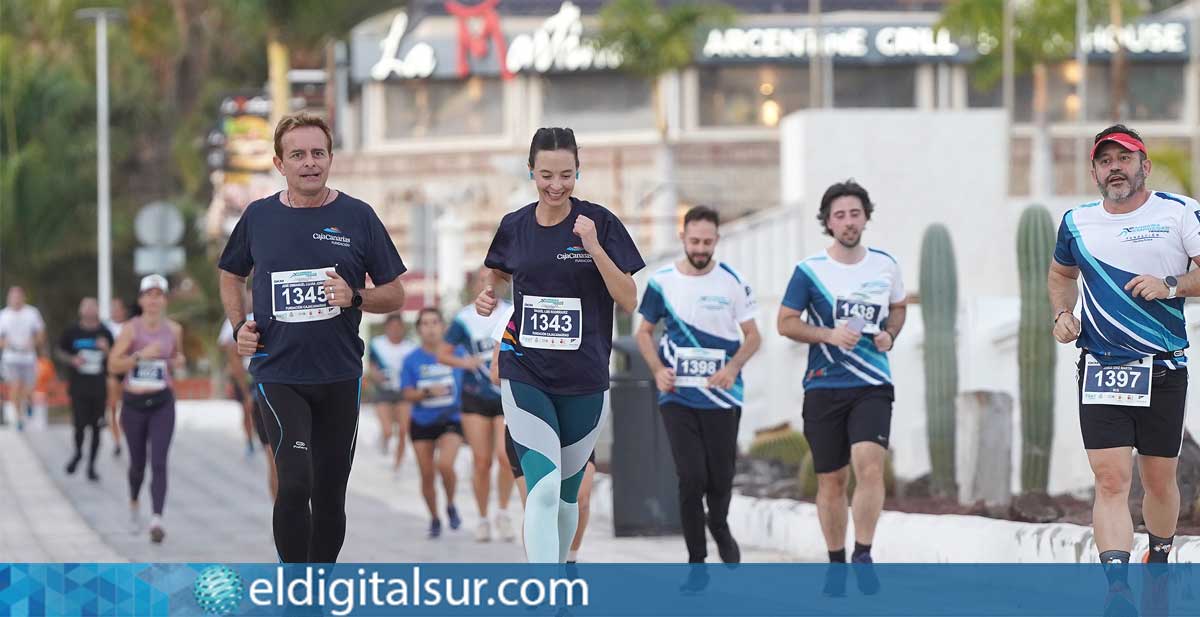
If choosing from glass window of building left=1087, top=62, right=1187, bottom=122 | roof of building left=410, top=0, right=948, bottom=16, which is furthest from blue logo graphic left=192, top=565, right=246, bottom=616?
glass window of building left=1087, top=62, right=1187, bottom=122

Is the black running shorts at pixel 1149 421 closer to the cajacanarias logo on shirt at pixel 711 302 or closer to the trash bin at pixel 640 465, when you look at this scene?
the cajacanarias logo on shirt at pixel 711 302

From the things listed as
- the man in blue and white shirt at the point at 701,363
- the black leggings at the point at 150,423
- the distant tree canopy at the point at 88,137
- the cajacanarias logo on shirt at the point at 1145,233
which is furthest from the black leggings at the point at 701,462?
the distant tree canopy at the point at 88,137

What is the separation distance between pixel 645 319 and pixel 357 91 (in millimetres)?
51735

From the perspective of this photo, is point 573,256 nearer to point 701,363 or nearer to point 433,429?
point 701,363

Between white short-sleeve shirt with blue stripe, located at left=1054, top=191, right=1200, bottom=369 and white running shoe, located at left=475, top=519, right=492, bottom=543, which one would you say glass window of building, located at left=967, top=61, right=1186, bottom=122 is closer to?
white running shoe, located at left=475, top=519, right=492, bottom=543

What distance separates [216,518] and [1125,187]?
10.4 m

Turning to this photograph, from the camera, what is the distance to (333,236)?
27.3 feet

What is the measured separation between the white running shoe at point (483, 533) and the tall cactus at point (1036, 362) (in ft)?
11.9

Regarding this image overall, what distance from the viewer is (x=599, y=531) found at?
1532 cm

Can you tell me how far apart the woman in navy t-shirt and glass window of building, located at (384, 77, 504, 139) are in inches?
2039

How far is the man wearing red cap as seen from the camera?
325 inches

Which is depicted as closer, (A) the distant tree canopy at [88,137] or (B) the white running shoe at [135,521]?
(B) the white running shoe at [135,521]

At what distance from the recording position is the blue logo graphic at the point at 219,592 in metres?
8.56

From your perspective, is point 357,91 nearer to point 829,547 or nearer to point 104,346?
point 104,346
